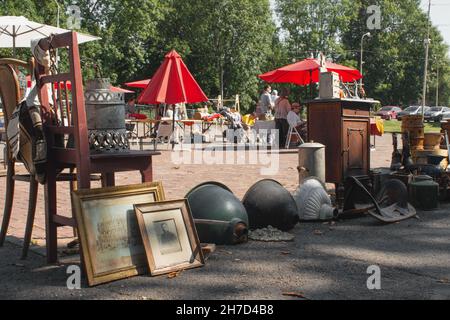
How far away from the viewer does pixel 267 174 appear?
9.58 m

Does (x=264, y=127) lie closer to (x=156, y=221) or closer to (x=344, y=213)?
(x=344, y=213)

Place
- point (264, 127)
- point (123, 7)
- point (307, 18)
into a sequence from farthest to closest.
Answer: point (307, 18) → point (123, 7) → point (264, 127)

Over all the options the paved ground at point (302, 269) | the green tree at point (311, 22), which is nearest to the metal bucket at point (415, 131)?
the paved ground at point (302, 269)

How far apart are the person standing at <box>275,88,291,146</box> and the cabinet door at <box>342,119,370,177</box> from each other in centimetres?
871

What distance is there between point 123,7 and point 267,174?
3765cm

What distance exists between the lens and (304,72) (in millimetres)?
15875

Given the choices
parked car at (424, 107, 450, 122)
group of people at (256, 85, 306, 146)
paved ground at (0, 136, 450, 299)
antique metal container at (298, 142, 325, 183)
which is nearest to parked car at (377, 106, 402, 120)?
parked car at (424, 107, 450, 122)

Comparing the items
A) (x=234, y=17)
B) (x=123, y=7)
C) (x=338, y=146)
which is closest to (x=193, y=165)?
(x=338, y=146)

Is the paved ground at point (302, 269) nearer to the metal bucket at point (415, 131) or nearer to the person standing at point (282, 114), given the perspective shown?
the metal bucket at point (415, 131)

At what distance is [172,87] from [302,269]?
990 cm

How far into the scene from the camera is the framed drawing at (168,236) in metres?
3.86

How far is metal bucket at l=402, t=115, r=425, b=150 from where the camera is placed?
8.39 meters

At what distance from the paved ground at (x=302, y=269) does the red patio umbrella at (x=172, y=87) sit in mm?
7500

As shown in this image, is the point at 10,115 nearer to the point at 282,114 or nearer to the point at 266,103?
the point at 282,114
